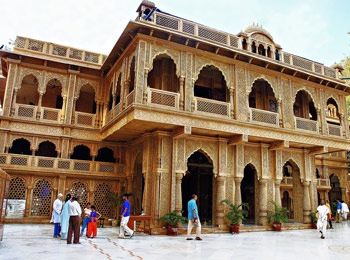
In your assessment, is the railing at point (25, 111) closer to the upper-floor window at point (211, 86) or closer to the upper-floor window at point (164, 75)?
the upper-floor window at point (164, 75)

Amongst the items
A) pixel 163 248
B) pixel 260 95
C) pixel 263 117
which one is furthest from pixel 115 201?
pixel 260 95

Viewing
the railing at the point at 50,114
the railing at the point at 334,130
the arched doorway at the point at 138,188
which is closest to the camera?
the arched doorway at the point at 138,188

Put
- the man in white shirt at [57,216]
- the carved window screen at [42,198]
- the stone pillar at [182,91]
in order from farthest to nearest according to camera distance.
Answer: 1. the carved window screen at [42,198]
2. the stone pillar at [182,91]
3. the man in white shirt at [57,216]

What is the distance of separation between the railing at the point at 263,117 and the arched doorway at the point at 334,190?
13.8 metres

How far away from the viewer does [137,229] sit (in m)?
12.8

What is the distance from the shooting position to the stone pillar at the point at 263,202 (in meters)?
14.3

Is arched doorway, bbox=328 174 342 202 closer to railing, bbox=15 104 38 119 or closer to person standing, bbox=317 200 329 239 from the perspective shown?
person standing, bbox=317 200 329 239

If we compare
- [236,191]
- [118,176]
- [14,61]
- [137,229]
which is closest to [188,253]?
[137,229]

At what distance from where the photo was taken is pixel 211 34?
13398mm

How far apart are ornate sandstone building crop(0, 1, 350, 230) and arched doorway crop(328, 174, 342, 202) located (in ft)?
33.1

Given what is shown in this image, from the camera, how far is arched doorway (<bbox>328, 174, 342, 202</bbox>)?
2484cm

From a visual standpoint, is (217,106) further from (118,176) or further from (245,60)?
(118,176)

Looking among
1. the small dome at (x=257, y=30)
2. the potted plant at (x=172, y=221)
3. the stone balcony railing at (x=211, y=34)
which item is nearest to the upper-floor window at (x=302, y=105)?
the stone balcony railing at (x=211, y=34)

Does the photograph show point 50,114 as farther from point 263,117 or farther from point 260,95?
point 260,95
